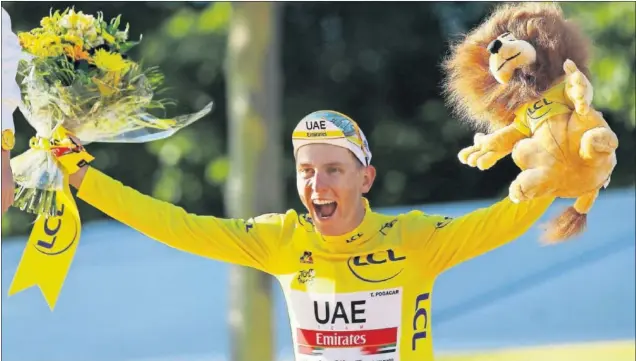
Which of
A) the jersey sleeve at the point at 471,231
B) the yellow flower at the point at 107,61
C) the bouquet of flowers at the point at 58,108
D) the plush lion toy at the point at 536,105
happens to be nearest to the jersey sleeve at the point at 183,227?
the bouquet of flowers at the point at 58,108

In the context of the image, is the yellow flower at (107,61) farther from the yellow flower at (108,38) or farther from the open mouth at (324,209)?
the open mouth at (324,209)

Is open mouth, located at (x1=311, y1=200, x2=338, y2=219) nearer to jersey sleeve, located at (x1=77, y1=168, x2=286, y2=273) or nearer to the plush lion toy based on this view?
jersey sleeve, located at (x1=77, y1=168, x2=286, y2=273)

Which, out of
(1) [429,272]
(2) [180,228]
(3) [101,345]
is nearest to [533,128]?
(1) [429,272]

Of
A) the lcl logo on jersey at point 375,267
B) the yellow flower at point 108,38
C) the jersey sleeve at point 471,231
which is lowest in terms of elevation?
the lcl logo on jersey at point 375,267

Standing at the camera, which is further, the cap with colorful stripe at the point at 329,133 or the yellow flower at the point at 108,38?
the yellow flower at the point at 108,38

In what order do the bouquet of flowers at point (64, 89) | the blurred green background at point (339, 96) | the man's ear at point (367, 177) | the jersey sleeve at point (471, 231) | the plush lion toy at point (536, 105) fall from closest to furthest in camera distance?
the plush lion toy at point (536, 105)
the jersey sleeve at point (471, 231)
the man's ear at point (367, 177)
the bouquet of flowers at point (64, 89)
the blurred green background at point (339, 96)

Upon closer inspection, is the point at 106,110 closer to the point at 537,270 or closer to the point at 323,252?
the point at 323,252

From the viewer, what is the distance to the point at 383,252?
406cm

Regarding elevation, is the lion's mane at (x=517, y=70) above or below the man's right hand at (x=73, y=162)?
above

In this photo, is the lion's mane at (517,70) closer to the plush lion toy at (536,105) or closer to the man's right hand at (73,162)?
the plush lion toy at (536,105)

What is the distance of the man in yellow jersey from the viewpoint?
4.00 meters

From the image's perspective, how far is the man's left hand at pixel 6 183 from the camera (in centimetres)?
410

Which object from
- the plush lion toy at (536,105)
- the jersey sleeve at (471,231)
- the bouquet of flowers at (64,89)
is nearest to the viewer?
the plush lion toy at (536,105)

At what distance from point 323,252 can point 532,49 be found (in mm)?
991
